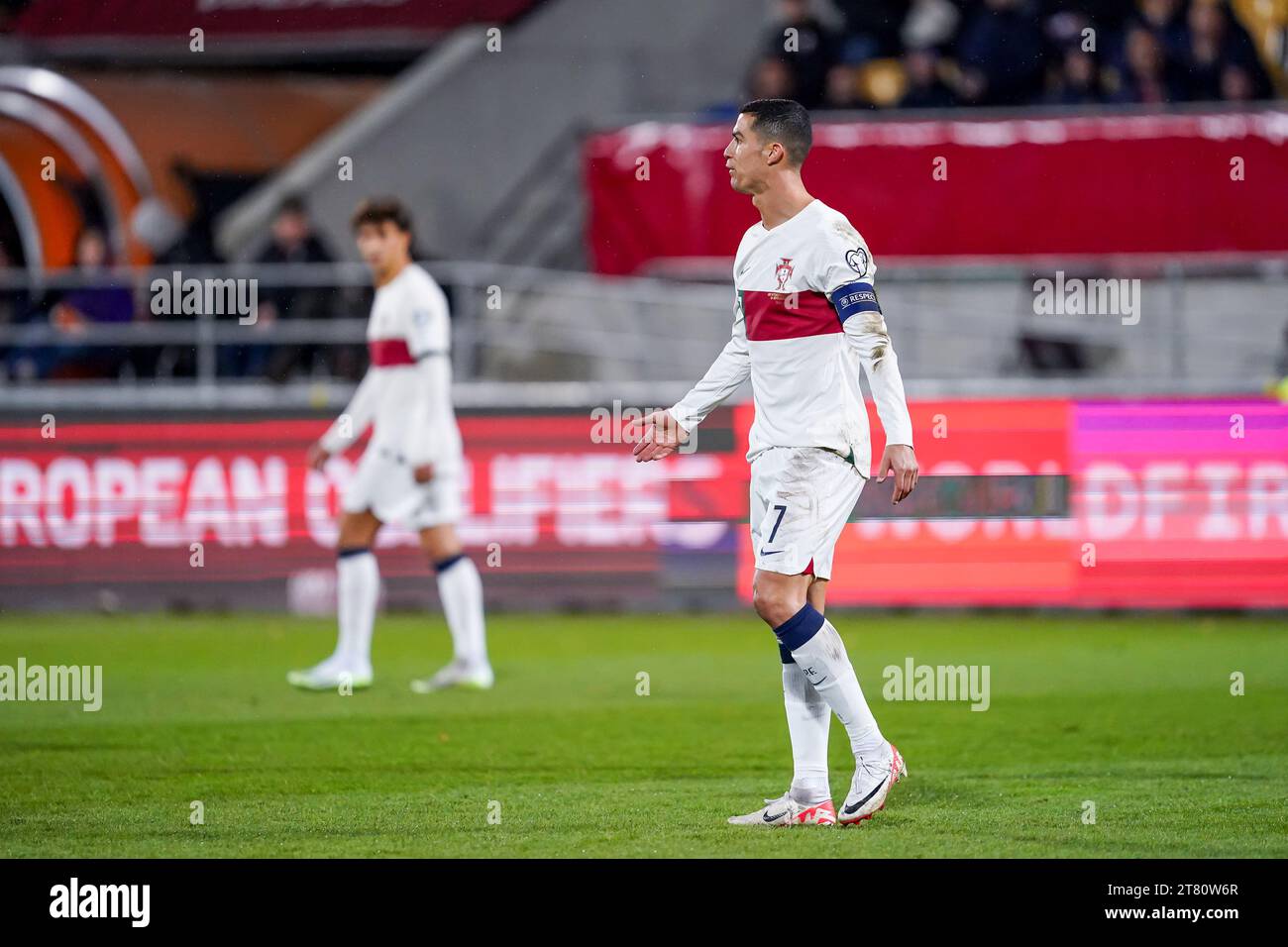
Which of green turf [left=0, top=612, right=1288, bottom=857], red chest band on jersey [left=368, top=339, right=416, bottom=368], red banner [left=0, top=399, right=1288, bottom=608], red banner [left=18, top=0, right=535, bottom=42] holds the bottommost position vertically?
green turf [left=0, top=612, right=1288, bottom=857]

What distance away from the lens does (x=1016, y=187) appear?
15688mm

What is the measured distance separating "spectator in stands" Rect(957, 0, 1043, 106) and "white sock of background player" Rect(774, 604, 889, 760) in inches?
419

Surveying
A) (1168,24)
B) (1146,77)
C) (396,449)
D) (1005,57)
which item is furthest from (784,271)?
(1168,24)

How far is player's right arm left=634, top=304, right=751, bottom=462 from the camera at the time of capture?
22.5ft

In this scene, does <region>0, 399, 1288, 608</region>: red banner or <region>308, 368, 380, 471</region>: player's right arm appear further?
<region>0, 399, 1288, 608</region>: red banner

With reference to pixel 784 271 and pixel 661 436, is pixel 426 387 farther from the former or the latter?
pixel 784 271

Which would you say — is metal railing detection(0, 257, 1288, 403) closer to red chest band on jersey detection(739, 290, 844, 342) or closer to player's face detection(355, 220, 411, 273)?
player's face detection(355, 220, 411, 273)

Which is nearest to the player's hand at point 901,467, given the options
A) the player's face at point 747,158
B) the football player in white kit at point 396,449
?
the player's face at point 747,158

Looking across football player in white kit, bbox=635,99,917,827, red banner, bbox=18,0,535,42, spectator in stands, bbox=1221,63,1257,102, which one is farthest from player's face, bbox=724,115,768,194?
red banner, bbox=18,0,535,42

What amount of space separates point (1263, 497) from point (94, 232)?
32.7 feet

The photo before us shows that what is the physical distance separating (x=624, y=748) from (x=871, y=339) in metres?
2.76

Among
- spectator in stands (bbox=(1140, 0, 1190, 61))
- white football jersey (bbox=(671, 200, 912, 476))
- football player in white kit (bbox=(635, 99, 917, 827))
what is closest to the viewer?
white football jersey (bbox=(671, 200, 912, 476))

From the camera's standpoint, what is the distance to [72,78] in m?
19.4
